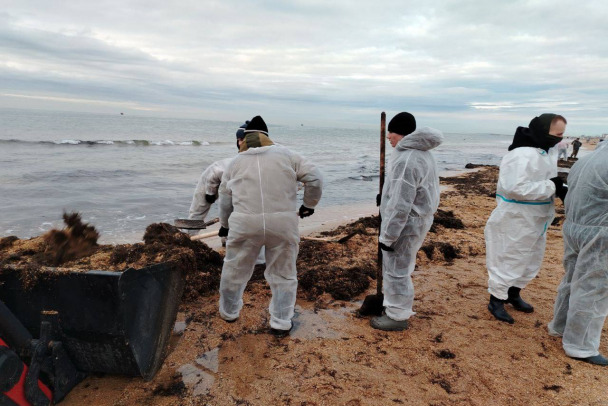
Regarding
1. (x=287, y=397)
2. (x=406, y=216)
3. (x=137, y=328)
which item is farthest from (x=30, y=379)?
(x=406, y=216)

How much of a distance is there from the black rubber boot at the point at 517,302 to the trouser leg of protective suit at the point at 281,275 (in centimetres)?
245

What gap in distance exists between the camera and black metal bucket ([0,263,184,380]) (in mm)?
2193

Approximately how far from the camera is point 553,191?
316 cm

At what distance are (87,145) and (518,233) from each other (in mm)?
27592

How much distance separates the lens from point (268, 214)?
2.89m

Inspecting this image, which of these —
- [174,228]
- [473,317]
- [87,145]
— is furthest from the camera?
[87,145]

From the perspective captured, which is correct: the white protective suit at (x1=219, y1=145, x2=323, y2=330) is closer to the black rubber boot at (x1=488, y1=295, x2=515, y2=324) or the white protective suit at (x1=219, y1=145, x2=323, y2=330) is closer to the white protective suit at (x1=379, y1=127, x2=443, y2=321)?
the white protective suit at (x1=379, y1=127, x2=443, y2=321)

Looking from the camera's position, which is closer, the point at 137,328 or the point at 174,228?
the point at 137,328

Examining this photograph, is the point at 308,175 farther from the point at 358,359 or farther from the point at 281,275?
the point at 358,359

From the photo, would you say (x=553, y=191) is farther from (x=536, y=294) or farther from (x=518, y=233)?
(x=536, y=294)

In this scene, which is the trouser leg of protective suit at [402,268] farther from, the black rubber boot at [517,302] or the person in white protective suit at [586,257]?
the black rubber boot at [517,302]

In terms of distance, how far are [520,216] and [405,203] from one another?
49.0 inches

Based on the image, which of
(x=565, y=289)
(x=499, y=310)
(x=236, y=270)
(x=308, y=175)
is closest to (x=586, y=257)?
(x=565, y=289)

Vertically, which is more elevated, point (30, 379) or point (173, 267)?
point (173, 267)
